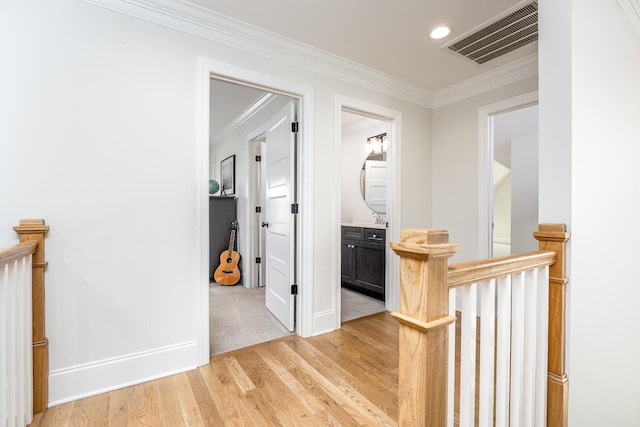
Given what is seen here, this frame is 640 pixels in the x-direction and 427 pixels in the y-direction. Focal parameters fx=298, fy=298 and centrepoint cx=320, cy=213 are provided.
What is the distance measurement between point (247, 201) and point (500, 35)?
327 cm

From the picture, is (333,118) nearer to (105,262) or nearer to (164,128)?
(164,128)

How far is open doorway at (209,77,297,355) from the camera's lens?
8.77 feet

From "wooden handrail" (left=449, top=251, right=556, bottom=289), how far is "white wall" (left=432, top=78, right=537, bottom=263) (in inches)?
75.1

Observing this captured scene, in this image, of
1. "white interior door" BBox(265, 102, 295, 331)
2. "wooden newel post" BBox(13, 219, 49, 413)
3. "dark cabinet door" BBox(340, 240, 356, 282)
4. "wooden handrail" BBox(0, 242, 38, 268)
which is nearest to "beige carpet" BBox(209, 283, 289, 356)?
"white interior door" BBox(265, 102, 295, 331)

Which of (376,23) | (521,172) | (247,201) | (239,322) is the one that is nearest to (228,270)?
(247,201)

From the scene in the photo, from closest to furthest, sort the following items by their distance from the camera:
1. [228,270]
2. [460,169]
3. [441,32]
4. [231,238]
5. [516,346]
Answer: [516,346], [441,32], [460,169], [228,270], [231,238]

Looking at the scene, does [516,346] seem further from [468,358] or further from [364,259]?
[364,259]

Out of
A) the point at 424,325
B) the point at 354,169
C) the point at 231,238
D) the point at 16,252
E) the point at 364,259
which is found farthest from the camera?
the point at 354,169

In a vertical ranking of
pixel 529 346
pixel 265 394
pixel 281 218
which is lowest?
pixel 265 394

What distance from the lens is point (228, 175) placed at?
16.3ft

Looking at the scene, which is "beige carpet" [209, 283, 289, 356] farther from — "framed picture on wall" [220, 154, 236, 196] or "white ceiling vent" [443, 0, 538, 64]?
"white ceiling vent" [443, 0, 538, 64]

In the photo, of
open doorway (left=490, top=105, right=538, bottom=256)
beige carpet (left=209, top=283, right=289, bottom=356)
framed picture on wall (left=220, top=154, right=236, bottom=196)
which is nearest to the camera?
beige carpet (left=209, top=283, right=289, bottom=356)

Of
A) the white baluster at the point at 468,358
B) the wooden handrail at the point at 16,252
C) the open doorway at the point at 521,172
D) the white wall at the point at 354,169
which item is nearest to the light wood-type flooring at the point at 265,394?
the white baluster at the point at 468,358

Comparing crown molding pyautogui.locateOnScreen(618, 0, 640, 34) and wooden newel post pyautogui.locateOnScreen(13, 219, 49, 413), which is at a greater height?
crown molding pyautogui.locateOnScreen(618, 0, 640, 34)
